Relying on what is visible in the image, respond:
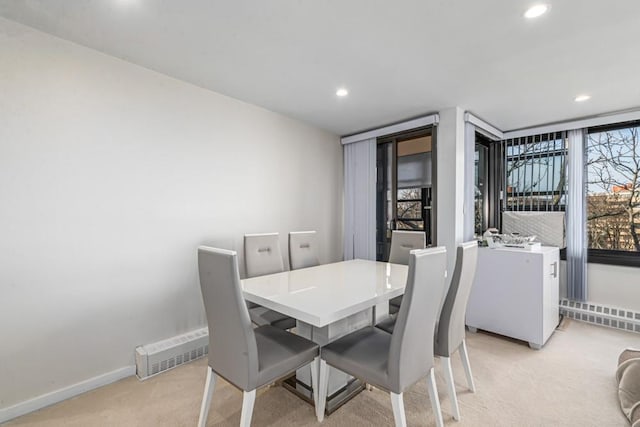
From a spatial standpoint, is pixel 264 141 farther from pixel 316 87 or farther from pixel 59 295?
pixel 59 295

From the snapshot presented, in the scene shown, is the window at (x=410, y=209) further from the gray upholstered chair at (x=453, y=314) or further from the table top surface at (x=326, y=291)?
the gray upholstered chair at (x=453, y=314)

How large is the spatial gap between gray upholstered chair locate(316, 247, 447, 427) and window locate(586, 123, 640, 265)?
3.23m

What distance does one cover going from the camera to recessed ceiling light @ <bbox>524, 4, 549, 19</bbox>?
160 cm

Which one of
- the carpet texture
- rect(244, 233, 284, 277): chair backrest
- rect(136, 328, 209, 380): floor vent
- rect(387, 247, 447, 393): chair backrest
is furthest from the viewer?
rect(244, 233, 284, 277): chair backrest

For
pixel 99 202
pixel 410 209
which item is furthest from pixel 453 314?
pixel 99 202

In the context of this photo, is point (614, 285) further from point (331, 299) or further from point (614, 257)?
point (331, 299)

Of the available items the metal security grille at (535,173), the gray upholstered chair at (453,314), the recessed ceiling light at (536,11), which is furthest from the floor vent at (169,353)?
the metal security grille at (535,173)

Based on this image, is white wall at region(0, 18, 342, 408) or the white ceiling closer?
the white ceiling

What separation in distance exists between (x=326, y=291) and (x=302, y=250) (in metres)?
1.18

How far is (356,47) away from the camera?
6.68ft

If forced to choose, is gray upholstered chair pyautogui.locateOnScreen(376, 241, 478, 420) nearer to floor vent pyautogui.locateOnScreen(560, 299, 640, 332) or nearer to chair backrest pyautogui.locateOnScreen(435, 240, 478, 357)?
chair backrest pyautogui.locateOnScreen(435, 240, 478, 357)

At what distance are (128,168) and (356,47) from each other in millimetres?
1941

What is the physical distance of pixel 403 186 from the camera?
3.89 m

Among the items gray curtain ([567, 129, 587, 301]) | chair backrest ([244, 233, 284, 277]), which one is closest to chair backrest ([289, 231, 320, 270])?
chair backrest ([244, 233, 284, 277])
